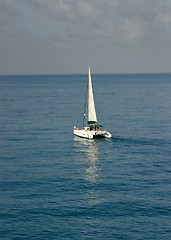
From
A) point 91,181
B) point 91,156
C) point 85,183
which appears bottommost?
point 85,183

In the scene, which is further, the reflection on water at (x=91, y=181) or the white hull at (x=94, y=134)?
the white hull at (x=94, y=134)

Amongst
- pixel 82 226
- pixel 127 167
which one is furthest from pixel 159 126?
pixel 82 226

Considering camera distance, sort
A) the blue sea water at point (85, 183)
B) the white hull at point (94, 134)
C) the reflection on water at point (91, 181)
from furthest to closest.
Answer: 1. the white hull at point (94, 134)
2. the reflection on water at point (91, 181)
3. the blue sea water at point (85, 183)

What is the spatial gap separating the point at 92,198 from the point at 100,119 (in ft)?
240

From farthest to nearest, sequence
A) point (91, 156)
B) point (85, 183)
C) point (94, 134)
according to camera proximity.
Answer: point (94, 134) < point (91, 156) < point (85, 183)

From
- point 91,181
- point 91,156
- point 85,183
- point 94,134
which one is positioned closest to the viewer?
point 85,183

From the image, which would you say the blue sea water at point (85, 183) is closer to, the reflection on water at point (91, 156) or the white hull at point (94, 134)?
the reflection on water at point (91, 156)

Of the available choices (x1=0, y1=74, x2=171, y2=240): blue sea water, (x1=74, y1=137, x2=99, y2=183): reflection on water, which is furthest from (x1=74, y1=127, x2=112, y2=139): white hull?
(x1=0, y1=74, x2=171, y2=240): blue sea water

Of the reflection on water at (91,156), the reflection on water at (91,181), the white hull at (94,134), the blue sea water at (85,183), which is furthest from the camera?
the white hull at (94,134)

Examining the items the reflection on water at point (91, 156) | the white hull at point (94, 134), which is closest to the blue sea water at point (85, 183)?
the reflection on water at point (91, 156)

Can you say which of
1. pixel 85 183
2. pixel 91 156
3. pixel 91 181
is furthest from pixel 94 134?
pixel 85 183

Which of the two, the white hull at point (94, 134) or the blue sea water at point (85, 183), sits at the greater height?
the white hull at point (94, 134)

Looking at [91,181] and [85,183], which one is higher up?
[91,181]

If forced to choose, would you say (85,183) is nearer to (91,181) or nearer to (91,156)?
(91,181)
